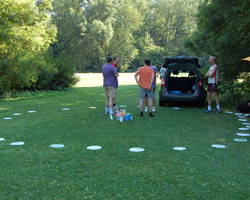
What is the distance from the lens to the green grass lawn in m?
3.64

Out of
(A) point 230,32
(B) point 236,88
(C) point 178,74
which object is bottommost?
(B) point 236,88

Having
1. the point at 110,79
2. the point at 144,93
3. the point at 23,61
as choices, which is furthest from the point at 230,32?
the point at 23,61

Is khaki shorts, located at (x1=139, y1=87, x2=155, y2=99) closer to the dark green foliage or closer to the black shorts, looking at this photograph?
the black shorts

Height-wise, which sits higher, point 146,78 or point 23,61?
point 23,61

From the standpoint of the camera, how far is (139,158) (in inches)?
198

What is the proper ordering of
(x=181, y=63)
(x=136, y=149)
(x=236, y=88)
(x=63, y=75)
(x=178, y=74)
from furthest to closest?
1. (x=63, y=75)
2. (x=236, y=88)
3. (x=181, y=63)
4. (x=178, y=74)
5. (x=136, y=149)

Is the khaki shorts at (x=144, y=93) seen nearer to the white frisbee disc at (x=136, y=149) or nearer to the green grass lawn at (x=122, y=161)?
the green grass lawn at (x=122, y=161)

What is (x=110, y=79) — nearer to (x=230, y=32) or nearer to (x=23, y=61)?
(x=230, y=32)

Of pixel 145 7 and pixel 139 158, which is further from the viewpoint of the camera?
pixel 145 7

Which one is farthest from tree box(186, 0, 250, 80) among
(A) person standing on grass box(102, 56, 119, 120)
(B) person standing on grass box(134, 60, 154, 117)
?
(A) person standing on grass box(102, 56, 119, 120)

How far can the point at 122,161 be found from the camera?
486cm

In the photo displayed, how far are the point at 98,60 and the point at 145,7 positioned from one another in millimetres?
23604

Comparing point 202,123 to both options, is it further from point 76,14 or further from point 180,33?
point 180,33

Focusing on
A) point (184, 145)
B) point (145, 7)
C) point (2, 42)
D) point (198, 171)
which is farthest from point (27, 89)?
point (145, 7)
